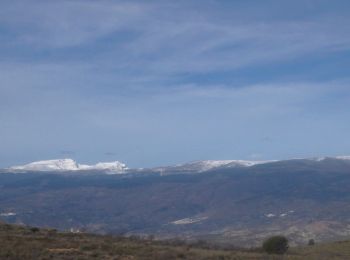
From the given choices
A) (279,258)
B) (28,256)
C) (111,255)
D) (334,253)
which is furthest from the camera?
(334,253)

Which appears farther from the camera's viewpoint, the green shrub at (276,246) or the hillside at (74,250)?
the green shrub at (276,246)

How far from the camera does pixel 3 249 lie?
37875 mm

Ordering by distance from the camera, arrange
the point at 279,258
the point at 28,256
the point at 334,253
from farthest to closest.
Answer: the point at 334,253
the point at 279,258
the point at 28,256

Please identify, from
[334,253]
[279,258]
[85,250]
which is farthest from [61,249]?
[334,253]

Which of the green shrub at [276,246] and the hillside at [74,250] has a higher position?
the hillside at [74,250]

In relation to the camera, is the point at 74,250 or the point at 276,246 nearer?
the point at 74,250

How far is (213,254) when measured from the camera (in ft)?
150

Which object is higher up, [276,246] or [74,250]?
[74,250]

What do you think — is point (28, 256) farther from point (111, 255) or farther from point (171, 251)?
point (171, 251)

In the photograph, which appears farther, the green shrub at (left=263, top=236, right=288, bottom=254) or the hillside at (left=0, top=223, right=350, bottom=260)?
the green shrub at (left=263, top=236, right=288, bottom=254)

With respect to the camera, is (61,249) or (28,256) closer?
(28,256)

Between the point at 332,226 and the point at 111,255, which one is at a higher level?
the point at 111,255

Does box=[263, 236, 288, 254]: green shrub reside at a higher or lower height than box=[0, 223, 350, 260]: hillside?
lower

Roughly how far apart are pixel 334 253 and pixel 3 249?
28.2 meters
